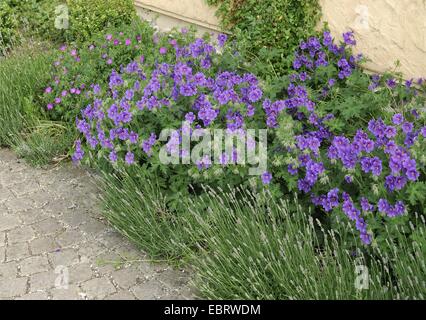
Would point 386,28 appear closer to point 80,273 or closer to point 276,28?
point 276,28

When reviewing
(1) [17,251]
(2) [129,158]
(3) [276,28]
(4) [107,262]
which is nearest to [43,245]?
(1) [17,251]

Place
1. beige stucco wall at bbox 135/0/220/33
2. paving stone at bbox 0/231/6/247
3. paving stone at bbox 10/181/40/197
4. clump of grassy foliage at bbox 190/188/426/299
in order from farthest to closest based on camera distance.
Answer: beige stucco wall at bbox 135/0/220/33, paving stone at bbox 10/181/40/197, paving stone at bbox 0/231/6/247, clump of grassy foliage at bbox 190/188/426/299

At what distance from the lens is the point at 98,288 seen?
13.1 ft

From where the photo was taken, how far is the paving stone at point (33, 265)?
4.21 metres

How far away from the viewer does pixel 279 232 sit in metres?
3.71

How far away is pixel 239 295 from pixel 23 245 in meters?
1.80

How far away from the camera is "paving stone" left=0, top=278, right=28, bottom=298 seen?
3.98 metres

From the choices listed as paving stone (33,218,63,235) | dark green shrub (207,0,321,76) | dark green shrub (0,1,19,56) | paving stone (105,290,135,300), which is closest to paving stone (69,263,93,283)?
paving stone (105,290,135,300)

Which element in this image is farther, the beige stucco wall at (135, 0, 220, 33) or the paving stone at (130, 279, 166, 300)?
the beige stucco wall at (135, 0, 220, 33)

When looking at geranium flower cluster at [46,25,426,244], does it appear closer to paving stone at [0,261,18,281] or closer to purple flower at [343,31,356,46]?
purple flower at [343,31,356,46]

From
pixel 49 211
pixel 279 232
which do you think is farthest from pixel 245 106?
pixel 49 211
